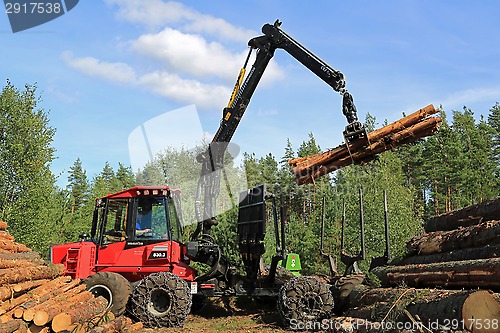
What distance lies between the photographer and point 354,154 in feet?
33.7

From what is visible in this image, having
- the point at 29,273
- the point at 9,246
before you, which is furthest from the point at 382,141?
the point at 9,246

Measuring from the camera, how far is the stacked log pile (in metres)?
7.15

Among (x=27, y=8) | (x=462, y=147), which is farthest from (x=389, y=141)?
(x=462, y=147)

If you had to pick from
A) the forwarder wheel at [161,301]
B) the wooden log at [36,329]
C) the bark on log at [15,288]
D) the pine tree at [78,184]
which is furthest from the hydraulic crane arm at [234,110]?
the pine tree at [78,184]

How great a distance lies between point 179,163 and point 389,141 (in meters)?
24.5

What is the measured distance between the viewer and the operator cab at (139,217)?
11.1 meters

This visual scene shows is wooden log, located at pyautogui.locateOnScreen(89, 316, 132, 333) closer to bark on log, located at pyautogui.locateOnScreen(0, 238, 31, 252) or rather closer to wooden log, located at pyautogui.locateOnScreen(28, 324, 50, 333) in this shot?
wooden log, located at pyautogui.locateOnScreen(28, 324, 50, 333)

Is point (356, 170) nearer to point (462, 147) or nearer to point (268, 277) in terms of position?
point (462, 147)

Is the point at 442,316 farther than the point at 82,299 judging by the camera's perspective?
No

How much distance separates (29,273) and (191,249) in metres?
4.05

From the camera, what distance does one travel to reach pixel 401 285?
897cm

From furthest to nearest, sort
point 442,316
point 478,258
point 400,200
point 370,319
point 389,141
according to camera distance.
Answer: point 400,200 < point 389,141 < point 370,319 < point 478,258 < point 442,316

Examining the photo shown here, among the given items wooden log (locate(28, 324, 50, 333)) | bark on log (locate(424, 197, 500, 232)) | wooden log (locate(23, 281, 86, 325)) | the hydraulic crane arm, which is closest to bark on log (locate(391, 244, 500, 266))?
bark on log (locate(424, 197, 500, 232))

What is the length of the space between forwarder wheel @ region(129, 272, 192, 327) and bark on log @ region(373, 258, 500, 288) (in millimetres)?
4286
